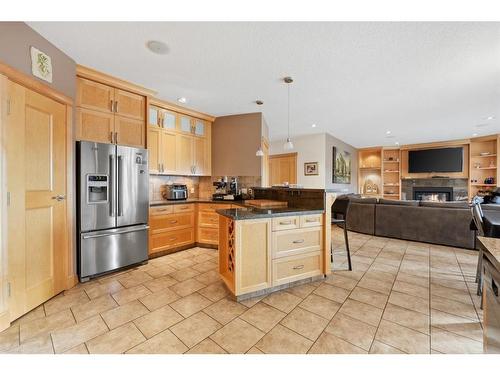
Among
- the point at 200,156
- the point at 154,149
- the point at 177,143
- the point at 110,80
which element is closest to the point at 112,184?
the point at 154,149

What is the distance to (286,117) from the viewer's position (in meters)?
4.66

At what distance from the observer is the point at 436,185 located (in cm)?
793

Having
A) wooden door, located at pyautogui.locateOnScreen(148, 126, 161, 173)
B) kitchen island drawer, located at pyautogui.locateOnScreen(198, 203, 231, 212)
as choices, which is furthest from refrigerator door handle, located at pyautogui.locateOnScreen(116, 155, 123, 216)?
kitchen island drawer, located at pyautogui.locateOnScreen(198, 203, 231, 212)

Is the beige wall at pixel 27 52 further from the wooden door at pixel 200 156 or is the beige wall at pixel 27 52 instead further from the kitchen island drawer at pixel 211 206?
the kitchen island drawer at pixel 211 206

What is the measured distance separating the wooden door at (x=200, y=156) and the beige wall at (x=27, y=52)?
2.11 metres

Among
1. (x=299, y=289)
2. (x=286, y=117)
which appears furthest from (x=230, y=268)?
(x=286, y=117)

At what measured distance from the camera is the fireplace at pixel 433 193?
7672mm

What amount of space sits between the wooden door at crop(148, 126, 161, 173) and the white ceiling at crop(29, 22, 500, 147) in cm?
59

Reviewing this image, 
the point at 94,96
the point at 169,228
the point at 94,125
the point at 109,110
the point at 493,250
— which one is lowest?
the point at 169,228

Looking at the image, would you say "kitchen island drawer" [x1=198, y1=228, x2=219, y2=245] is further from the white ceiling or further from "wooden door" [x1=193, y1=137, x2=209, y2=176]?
the white ceiling

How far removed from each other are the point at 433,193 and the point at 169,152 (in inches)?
355

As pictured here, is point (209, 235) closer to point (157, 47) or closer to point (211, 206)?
point (211, 206)

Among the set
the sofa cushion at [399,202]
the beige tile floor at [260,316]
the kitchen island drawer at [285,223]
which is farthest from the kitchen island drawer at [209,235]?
the sofa cushion at [399,202]
